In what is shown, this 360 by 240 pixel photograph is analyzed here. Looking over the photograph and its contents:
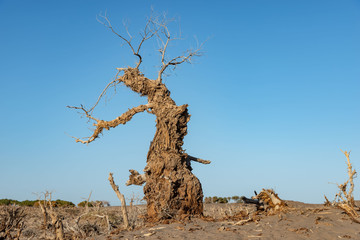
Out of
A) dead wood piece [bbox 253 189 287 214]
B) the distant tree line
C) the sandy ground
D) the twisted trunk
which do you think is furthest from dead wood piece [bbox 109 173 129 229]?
the distant tree line

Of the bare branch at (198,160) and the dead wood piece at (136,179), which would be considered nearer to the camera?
the dead wood piece at (136,179)

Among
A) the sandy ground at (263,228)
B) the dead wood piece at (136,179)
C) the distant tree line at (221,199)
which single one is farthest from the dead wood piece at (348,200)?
the distant tree line at (221,199)

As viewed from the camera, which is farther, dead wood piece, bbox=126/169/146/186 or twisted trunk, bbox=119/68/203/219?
dead wood piece, bbox=126/169/146/186

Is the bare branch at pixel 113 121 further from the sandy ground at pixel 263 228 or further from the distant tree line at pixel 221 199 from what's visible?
the distant tree line at pixel 221 199

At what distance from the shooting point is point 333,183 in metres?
11.3

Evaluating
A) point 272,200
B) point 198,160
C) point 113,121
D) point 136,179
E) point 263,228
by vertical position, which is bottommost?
point 263,228

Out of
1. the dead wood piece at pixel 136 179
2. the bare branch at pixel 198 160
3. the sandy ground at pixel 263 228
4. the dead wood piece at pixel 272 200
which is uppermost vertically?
the bare branch at pixel 198 160

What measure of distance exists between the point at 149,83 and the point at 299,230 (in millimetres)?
6437

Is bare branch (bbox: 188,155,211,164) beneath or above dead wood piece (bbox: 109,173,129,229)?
above

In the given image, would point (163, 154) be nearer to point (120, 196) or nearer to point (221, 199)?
point (120, 196)

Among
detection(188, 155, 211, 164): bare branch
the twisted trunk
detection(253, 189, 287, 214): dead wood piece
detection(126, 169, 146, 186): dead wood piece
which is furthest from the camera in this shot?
detection(188, 155, 211, 164): bare branch

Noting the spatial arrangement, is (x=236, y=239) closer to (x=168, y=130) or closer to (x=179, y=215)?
(x=179, y=215)

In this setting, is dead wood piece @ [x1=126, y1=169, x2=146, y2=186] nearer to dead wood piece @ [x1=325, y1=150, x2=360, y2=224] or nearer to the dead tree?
the dead tree

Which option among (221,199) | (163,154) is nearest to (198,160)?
(163,154)
